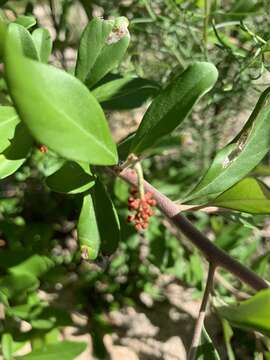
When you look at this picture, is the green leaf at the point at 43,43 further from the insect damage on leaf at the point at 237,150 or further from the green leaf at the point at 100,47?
the insect damage on leaf at the point at 237,150

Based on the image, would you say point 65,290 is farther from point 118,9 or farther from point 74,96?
point 74,96

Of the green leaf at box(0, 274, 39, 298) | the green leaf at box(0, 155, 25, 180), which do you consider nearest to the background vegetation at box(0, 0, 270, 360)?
the green leaf at box(0, 274, 39, 298)

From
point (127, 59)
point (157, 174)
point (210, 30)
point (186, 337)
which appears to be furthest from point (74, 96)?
point (186, 337)

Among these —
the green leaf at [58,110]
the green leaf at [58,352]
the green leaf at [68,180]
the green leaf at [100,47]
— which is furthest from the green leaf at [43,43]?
the green leaf at [58,352]

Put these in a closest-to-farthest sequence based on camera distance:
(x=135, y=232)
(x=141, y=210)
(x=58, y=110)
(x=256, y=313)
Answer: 1. (x=58, y=110)
2. (x=256, y=313)
3. (x=141, y=210)
4. (x=135, y=232)

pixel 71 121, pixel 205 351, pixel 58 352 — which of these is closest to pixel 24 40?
pixel 71 121

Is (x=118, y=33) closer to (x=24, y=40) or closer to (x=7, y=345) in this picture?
(x=24, y=40)

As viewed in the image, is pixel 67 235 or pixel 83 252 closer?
pixel 83 252
